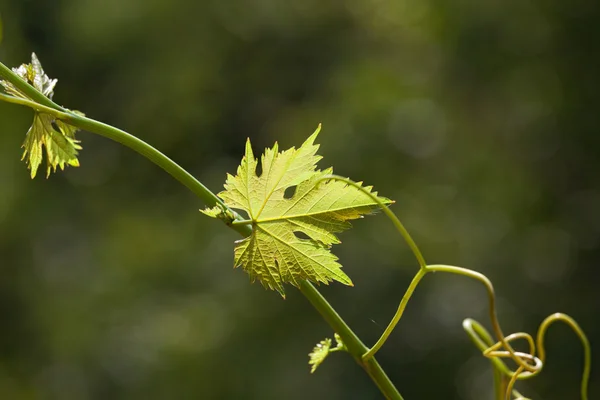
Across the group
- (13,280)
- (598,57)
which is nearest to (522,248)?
(598,57)

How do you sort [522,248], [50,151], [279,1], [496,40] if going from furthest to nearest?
[279,1] < [496,40] < [522,248] < [50,151]

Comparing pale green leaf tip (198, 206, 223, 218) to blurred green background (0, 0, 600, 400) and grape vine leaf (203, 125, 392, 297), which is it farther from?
blurred green background (0, 0, 600, 400)

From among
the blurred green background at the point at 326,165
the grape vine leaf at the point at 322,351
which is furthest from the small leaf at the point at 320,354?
the blurred green background at the point at 326,165

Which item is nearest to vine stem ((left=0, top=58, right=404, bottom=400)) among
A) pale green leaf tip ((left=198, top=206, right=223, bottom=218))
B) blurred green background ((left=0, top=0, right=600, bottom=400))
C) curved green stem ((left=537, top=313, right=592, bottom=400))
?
pale green leaf tip ((left=198, top=206, right=223, bottom=218))

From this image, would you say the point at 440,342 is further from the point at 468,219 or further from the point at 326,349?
the point at 326,349

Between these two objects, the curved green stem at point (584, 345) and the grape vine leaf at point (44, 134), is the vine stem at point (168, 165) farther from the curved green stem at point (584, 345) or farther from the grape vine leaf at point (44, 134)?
the curved green stem at point (584, 345)

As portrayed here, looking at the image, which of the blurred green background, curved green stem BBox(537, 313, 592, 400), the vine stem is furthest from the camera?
the blurred green background
